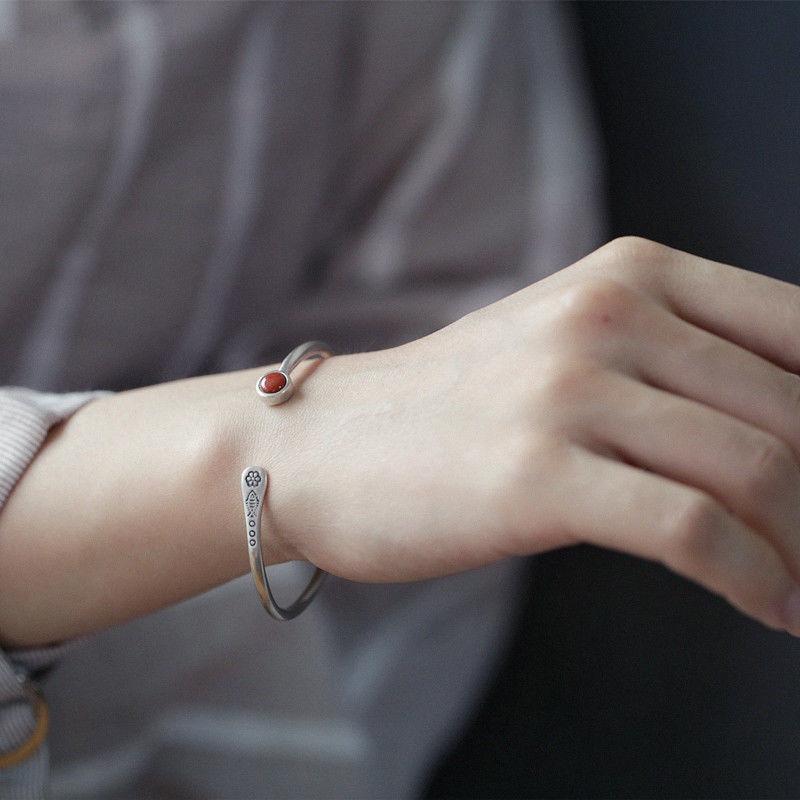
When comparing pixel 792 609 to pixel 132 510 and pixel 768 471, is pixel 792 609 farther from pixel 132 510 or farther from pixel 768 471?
pixel 132 510

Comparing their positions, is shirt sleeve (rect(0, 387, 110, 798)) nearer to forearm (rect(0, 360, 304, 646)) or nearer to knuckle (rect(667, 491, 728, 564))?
forearm (rect(0, 360, 304, 646))

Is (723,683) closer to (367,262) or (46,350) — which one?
(367,262)

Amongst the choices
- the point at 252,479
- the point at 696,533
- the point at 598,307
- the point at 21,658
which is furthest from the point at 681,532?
the point at 21,658

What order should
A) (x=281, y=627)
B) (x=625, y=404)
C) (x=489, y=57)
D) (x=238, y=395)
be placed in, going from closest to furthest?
1. (x=625, y=404)
2. (x=238, y=395)
3. (x=281, y=627)
4. (x=489, y=57)

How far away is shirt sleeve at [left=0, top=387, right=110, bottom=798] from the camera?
0.50 m

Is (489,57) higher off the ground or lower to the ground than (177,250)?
higher

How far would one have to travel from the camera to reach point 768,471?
35 cm

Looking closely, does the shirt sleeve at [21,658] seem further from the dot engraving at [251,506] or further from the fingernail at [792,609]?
the fingernail at [792,609]

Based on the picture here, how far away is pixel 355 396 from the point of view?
0.44m

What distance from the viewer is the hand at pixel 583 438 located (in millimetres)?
344

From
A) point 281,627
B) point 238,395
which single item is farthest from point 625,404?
point 281,627

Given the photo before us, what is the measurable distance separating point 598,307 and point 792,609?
149 mm

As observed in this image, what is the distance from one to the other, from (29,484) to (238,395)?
0.14m

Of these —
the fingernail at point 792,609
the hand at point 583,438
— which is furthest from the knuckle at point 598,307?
the fingernail at point 792,609
